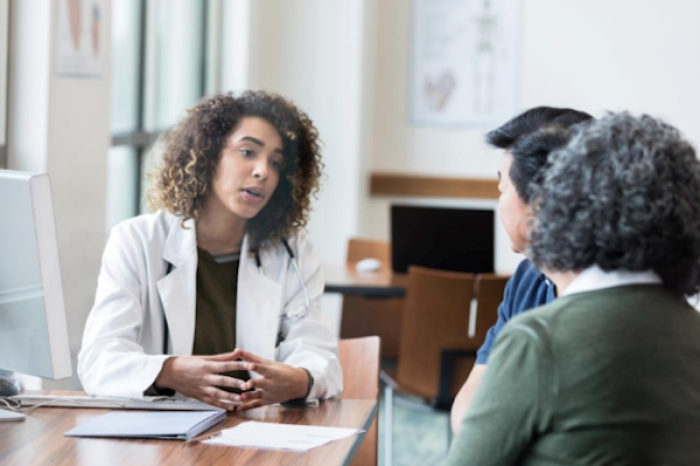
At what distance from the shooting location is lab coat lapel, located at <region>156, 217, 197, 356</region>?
217 centimetres

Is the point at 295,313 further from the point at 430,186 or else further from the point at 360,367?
the point at 430,186

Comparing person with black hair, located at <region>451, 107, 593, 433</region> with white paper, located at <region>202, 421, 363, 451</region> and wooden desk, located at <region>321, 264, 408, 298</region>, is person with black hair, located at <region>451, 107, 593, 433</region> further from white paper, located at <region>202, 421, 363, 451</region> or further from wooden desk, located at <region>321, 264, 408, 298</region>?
wooden desk, located at <region>321, 264, 408, 298</region>


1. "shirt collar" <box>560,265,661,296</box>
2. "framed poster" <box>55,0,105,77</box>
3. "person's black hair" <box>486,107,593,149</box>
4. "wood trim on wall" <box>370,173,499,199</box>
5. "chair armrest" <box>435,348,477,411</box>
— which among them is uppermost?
"framed poster" <box>55,0,105,77</box>

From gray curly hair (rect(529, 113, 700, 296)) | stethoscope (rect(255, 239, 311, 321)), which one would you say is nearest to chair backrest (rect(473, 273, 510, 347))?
stethoscope (rect(255, 239, 311, 321))

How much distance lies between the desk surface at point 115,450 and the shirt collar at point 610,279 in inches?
22.8

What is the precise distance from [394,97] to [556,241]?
461cm

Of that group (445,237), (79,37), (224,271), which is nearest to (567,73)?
(445,237)

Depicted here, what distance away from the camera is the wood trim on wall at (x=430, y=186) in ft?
18.5

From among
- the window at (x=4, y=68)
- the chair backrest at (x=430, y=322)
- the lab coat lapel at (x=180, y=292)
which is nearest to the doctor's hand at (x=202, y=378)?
the lab coat lapel at (x=180, y=292)

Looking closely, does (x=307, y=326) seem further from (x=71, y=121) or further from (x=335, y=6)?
(x=335, y=6)

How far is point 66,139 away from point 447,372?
1546 millimetres

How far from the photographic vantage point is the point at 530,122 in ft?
5.63

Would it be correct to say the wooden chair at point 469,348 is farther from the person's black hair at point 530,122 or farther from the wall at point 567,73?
the wall at point 567,73

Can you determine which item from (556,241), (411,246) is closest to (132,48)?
(411,246)
